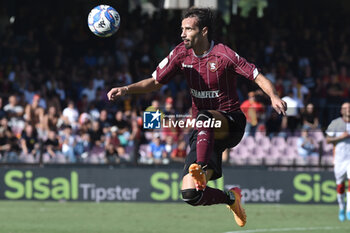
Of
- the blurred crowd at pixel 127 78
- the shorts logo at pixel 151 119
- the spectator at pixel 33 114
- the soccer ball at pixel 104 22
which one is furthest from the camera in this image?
the spectator at pixel 33 114

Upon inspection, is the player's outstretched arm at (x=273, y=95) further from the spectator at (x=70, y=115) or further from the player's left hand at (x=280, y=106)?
the spectator at (x=70, y=115)

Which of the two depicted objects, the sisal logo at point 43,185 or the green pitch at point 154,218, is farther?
the sisal logo at point 43,185

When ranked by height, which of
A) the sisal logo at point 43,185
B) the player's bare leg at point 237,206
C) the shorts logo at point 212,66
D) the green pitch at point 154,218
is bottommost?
the green pitch at point 154,218

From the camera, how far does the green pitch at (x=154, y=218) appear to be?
1269 cm

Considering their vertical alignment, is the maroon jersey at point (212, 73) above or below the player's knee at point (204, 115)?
above

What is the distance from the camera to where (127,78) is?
20625mm

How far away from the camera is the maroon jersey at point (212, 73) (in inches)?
332

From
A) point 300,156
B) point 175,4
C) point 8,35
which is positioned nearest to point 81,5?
point 8,35

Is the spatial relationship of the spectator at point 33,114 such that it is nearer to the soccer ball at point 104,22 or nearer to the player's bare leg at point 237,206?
the soccer ball at point 104,22

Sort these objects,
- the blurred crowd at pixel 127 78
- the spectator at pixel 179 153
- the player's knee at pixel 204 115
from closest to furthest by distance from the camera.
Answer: the player's knee at pixel 204 115 → the spectator at pixel 179 153 → the blurred crowd at pixel 127 78

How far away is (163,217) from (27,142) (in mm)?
4484

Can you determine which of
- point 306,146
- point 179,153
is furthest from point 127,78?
point 306,146

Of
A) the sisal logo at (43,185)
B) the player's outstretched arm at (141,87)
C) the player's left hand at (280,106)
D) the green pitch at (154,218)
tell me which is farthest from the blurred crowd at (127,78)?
the player's left hand at (280,106)

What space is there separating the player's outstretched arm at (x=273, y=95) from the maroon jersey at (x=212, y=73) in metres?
0.22
